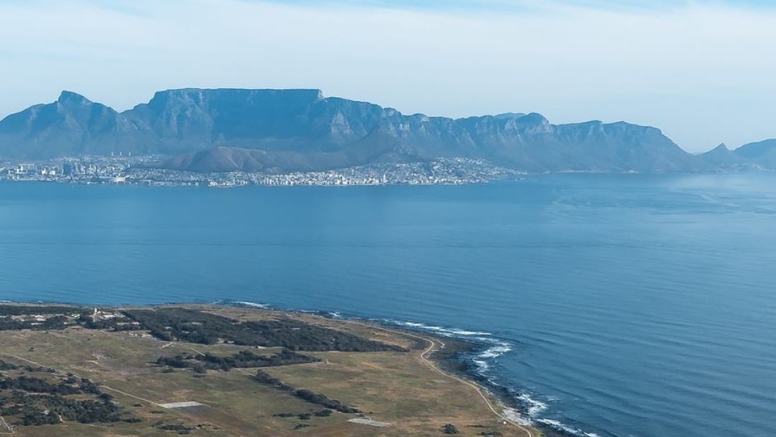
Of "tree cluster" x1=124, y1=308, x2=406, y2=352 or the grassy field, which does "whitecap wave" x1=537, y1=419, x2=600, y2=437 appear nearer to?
the grassy field

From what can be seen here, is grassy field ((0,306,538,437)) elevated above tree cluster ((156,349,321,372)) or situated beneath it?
situated beneath

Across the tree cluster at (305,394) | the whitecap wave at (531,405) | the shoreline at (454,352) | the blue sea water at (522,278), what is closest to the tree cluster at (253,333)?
the shoreline at (454,352)

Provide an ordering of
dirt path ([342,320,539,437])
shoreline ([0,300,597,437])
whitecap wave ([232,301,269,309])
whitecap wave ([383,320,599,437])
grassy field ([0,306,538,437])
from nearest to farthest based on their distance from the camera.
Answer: grassy field ([0,306,538,437]) → dirt path ([342,320,539,437]) → whitecap wave ([383,320,599,437]) → shoreline ([0,300,597,437]) → whitecap wave ([232,301,269,309])

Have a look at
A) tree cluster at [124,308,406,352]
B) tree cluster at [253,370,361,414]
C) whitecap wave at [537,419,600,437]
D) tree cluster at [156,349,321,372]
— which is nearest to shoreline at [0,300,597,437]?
whitecap wave at [537,419,600,437]

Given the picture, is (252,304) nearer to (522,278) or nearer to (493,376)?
(522,278)

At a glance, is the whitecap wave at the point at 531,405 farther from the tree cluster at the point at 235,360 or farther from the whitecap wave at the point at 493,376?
the tree cluster at the point at 235,360

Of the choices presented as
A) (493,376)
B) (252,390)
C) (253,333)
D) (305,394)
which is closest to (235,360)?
(252,390)
